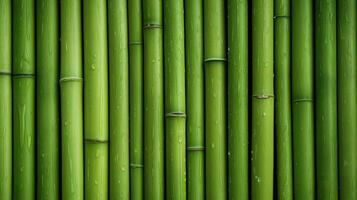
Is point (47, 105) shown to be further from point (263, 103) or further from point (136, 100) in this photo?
point (263, 103)

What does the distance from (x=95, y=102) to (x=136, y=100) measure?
0.23 feet

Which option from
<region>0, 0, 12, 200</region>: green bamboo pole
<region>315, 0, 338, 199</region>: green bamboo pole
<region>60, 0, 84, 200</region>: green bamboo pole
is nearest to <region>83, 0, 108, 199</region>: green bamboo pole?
<region>60, 0, 84, 200</region>: green bamboo pole

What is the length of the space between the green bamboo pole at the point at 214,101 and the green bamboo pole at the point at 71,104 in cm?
22

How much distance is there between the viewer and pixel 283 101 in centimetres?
76

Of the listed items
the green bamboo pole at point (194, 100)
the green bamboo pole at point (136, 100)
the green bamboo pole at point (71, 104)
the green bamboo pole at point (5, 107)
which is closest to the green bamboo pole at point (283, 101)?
the green bamboo pole at point (194, 100)

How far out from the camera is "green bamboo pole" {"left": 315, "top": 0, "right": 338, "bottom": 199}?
748 millimetres

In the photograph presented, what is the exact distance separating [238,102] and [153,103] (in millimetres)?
144

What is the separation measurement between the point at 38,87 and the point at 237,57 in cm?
34

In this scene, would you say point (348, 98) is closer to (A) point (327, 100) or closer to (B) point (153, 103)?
(A) point (327, 100)

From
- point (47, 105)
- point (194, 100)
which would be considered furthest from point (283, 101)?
point (47, 105)

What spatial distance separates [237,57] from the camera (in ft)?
2.47

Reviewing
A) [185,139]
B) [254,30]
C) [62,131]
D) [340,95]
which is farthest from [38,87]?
[340,95]

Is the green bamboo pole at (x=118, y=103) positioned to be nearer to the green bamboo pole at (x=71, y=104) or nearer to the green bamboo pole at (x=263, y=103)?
the green bamboo pole at (x=71, y=104)

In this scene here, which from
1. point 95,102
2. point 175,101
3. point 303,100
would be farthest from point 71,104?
point 303,100
